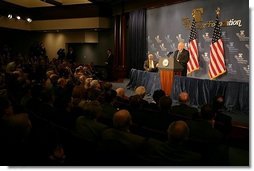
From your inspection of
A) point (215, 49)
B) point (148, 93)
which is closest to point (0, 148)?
point (148, 93)

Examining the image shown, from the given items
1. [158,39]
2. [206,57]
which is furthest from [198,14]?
[158,39]

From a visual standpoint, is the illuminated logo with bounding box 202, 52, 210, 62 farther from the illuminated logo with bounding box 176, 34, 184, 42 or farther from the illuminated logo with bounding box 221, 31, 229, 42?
the illuminated logo with bounding box 176, 34, 184, 42

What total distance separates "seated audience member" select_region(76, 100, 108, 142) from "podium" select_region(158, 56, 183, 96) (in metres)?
4.41

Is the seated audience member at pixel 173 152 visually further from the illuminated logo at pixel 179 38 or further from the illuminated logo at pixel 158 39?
the illuminated logo at pixel 158 39

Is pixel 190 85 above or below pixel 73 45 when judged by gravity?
below

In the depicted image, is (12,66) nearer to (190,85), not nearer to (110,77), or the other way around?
(190,85)

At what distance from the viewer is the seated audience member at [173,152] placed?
2041 millimetres

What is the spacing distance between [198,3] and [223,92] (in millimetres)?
4279

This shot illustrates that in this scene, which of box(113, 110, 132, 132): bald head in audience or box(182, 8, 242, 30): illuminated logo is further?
box(182, 8, 242, 30): illuminated logo

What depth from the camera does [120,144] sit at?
2111mm

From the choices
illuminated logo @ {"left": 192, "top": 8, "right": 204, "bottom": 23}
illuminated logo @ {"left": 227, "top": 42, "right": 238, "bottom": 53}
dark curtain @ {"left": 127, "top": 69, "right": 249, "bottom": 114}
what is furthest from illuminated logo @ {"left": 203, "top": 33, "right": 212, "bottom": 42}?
dark curtain @ {"left": 127, "top": 69, "right": 249, "bottom": 114}

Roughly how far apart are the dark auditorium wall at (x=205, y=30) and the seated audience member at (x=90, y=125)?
589 centimetres

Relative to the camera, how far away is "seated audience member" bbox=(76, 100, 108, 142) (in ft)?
8.68

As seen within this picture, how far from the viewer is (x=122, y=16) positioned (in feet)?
40.7
